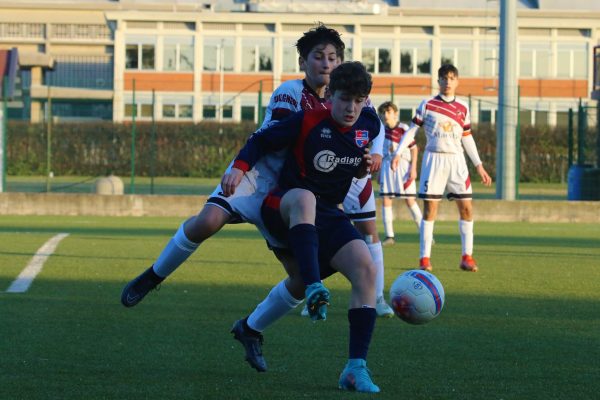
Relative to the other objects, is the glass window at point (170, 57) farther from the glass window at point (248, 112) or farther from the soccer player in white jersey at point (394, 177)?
the soccer player in white jersey at point (394, 177)

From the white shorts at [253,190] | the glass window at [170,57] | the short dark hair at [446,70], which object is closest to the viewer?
the white shorts at [253,190]

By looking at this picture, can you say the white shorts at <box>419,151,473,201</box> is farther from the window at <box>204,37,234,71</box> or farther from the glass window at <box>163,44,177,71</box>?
the glass window at <box>163,44,177,71</box>

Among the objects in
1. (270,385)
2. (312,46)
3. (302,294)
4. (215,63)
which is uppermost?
(215,63)

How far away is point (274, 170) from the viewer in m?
6.73

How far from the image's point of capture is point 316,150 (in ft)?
21.1

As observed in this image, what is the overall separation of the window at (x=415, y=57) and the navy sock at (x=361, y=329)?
183 ft

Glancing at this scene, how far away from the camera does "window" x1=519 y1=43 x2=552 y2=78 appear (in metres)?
60.4

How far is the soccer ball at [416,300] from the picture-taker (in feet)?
23.3

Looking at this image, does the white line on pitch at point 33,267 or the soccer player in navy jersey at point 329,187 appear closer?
the soccer player in navy jersey at point 329,187

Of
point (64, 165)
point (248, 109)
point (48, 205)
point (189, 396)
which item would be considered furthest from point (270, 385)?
point (64, 165)

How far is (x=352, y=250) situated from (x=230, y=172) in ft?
2.49

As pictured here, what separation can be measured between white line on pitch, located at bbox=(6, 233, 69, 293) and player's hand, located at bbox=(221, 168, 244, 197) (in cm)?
455

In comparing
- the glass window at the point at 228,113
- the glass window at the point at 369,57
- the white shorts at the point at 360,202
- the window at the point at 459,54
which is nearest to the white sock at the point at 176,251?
the white shorts at the point at 360,202

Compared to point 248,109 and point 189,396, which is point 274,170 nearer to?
point 189,396
